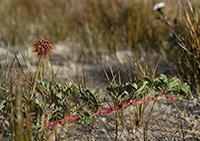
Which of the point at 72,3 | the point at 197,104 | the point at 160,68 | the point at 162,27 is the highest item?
the point at 72,3

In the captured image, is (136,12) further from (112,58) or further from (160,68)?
(160,68)

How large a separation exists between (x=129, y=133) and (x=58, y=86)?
0.54 meters

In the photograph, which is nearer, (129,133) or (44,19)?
(129,133)

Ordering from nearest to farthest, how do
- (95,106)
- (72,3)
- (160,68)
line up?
(95,106) < (160,68) < (72,3)

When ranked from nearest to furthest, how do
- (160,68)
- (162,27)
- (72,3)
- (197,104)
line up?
1. (197,104)
2. (160,68)
3. (162,27)
4. (72,3)

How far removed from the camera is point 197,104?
1.32 meters

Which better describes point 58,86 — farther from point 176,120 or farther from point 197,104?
point 197,104

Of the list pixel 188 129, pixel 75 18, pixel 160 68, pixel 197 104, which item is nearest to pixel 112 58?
pixel 160 68

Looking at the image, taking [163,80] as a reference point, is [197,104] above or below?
below

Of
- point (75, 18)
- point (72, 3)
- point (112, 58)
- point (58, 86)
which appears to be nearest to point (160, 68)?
point (112, 58)

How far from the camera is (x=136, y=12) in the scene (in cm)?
304

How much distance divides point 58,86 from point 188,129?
2.85ft

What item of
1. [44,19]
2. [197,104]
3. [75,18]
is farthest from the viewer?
[75,18]

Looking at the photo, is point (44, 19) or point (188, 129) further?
point (44, 19)
